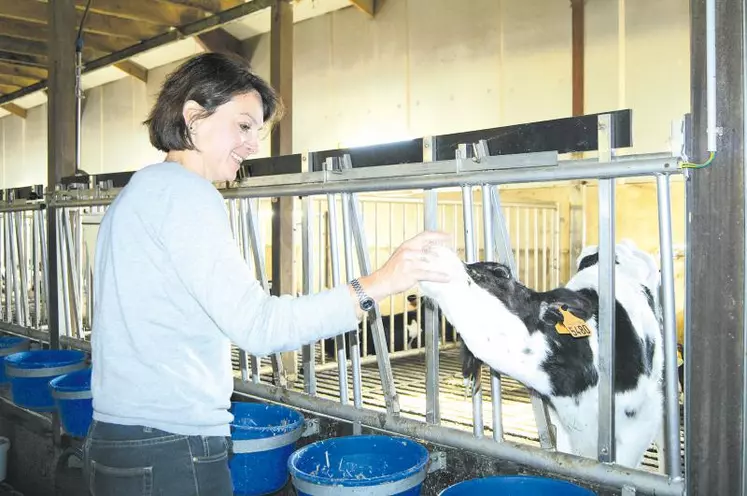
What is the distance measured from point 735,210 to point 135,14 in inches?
226

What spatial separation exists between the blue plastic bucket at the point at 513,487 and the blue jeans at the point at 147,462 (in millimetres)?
774

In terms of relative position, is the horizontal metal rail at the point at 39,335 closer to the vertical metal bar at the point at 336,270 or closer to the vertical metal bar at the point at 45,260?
the vertical metal bar at the point at 45,260

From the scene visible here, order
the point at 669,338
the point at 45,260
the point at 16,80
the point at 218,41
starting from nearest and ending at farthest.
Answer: the point at 669,338 < the point at 45,260 < the point at 218,41 < the point at 16,80

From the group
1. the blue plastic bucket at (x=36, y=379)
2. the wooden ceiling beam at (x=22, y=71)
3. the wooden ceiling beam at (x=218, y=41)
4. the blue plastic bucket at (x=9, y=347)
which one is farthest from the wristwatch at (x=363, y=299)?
the wooden ceiling beam at (x=22, y=71)

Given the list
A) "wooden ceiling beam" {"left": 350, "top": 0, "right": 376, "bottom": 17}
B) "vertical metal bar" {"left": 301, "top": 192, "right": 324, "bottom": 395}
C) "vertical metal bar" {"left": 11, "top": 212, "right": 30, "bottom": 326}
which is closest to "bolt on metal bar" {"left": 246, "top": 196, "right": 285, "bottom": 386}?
"vertical metal bar" {"left": 301, "top": 192, "right": 324, "bottom": 395}

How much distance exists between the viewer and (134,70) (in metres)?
10.4

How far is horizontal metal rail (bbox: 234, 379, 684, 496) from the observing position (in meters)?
1.98

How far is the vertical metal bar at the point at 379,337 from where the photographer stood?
8.77 ft

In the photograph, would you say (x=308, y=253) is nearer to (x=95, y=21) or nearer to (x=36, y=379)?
(x=36, y=379)

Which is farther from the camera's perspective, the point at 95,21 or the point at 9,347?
the point at 95,21

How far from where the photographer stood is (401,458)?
2453mm

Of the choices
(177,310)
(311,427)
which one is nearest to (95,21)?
(311,427)

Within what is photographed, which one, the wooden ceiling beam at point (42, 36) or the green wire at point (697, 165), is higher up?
the wooden ceiling beam at point (42, 36)

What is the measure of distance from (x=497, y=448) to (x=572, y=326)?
479 mm
